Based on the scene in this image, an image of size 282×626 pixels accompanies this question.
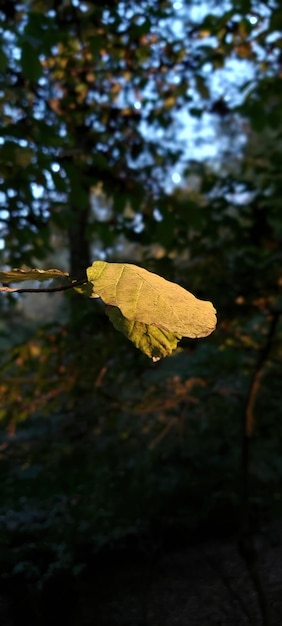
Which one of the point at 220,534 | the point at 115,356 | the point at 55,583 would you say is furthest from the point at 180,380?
the point at 55,583

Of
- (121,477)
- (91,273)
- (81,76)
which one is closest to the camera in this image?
(91,273)

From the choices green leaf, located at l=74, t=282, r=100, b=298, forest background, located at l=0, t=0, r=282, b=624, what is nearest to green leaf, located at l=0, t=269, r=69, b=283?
green leaf, located at l=74, t=282, r=100, b=298

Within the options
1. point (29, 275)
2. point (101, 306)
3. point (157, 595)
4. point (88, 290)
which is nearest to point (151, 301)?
point (88, 290)

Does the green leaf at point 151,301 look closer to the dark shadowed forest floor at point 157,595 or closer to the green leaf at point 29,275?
the green leaf at point 29,275

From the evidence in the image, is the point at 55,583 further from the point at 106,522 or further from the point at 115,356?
the point at 115,356

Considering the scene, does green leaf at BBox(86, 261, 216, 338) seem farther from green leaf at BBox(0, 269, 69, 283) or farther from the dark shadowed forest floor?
the dark shadowed forest floor

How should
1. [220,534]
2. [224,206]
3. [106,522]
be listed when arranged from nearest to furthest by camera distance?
1. [106,522]
2. [220,534]
3. [224,206]

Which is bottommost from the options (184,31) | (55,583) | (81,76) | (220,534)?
(55,583)
